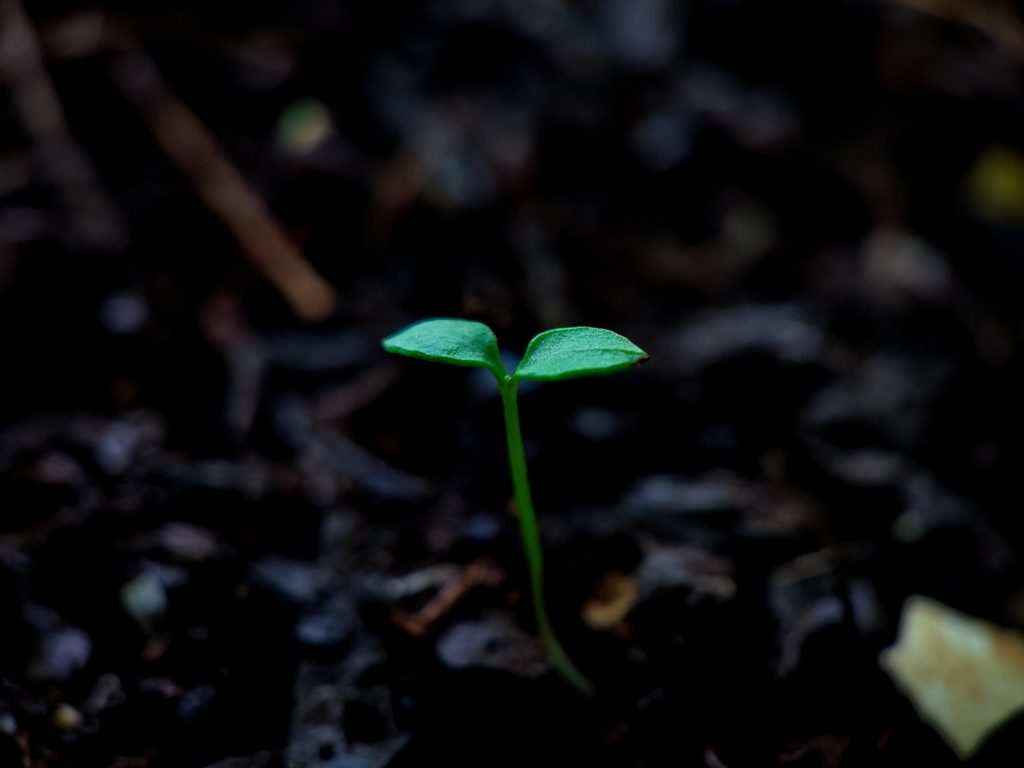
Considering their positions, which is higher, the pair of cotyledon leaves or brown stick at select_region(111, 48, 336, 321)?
the pair of cotyledon leaves

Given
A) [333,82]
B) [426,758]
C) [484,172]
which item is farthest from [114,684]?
[333,82]

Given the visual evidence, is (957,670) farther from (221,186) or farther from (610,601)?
(221,186)

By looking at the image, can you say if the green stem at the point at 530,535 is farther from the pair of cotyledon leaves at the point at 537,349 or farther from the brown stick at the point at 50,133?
the brown stick at the point at 50,133

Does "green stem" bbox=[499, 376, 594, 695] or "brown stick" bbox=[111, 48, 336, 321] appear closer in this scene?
"green stem" bbox=[499, 376, 594, 695]

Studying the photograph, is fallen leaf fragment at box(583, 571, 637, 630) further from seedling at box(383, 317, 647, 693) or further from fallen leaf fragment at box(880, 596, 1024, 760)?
fallen leaf fragment at box(880, 596, 1024, 760)

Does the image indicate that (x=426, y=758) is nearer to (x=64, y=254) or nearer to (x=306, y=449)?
(x=306, y=449)

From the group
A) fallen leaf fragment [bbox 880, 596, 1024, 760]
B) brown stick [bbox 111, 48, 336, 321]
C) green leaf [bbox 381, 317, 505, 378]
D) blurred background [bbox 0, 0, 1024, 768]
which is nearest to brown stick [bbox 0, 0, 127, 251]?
blurred background [bbox 0, 0, 1024, 768]
